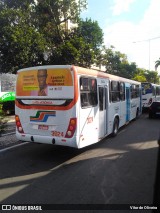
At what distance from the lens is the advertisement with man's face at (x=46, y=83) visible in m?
7.03

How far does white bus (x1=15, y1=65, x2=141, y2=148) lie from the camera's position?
7.00 meters

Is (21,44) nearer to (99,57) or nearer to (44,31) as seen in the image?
(44,31)

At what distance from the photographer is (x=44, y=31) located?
71.7 feet

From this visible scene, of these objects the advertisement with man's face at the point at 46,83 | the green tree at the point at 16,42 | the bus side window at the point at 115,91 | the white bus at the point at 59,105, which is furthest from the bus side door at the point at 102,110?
the green tree at the point at 16,42

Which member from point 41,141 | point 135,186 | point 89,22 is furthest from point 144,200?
point 89,22

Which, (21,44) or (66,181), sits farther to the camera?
(21,44)

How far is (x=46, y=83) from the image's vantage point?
7375 millimetres

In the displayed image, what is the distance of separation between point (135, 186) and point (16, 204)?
8.49 ft

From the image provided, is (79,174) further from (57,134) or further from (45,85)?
(45,85)

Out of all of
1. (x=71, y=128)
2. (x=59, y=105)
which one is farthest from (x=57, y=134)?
(x=59, y=105)

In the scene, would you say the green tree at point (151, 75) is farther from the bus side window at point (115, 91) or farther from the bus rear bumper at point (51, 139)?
the bus rear bumper at point (51, 139)

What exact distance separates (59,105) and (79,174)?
2.04 meters

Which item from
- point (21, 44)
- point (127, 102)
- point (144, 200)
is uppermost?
point (21, 44)

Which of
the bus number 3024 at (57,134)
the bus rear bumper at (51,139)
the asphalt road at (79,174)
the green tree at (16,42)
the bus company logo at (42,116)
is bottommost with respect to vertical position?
the asphalt road at (79,174)
